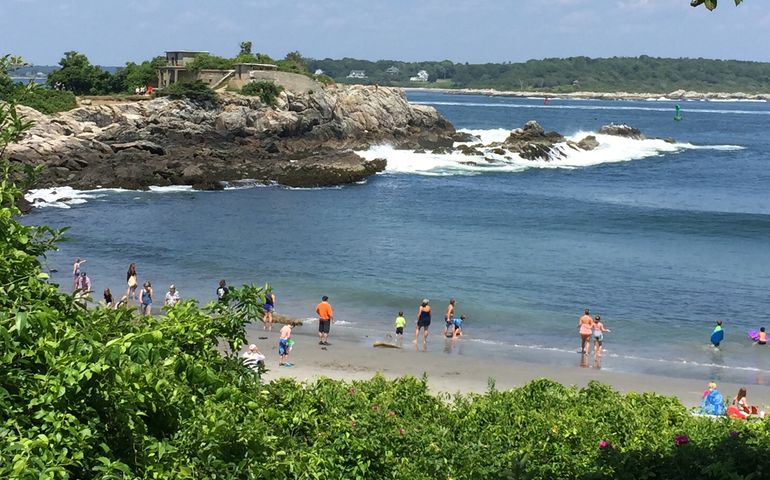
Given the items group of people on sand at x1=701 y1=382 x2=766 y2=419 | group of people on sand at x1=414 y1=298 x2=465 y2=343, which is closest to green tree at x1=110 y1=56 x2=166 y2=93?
A: group of people on sand at x1=414 y1=298 x2=465 y2=343

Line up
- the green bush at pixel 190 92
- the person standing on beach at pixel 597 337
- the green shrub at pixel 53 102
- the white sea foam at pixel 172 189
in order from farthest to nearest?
the green bush at pixel 190 92 < the green shrub at pixel 53 102 < the white sea foam at pixel 172 189 < the person standing on beach at pixel 597 337

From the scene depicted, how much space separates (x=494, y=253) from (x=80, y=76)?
A: 38.9 m

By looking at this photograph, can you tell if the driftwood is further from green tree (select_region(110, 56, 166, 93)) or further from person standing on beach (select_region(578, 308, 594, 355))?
green tree (select_region(110, 56, 166, 93))

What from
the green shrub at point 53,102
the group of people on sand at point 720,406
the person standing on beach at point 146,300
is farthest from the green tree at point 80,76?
the group of people on sand at point 720,406

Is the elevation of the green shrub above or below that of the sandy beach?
above

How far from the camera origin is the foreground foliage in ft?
20.0

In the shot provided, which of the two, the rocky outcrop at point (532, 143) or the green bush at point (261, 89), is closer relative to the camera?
the green bush at point (261, 89)

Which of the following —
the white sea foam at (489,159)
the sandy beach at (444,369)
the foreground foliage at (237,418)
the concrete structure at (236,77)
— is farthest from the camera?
the concrete structure at (236,77)

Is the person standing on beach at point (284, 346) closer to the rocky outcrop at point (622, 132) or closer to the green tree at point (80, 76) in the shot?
the green tree at point (80, 76)

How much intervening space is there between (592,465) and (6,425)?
5472mm

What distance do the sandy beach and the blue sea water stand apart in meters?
0.63

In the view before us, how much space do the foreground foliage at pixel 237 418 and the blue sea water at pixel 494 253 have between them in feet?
32.6

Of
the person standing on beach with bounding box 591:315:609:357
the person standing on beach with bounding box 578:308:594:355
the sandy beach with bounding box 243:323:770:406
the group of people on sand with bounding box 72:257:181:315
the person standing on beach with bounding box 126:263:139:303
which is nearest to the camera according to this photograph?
the sandy beach with bounding box 243:323:770:406

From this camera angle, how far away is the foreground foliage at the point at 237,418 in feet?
20.0
